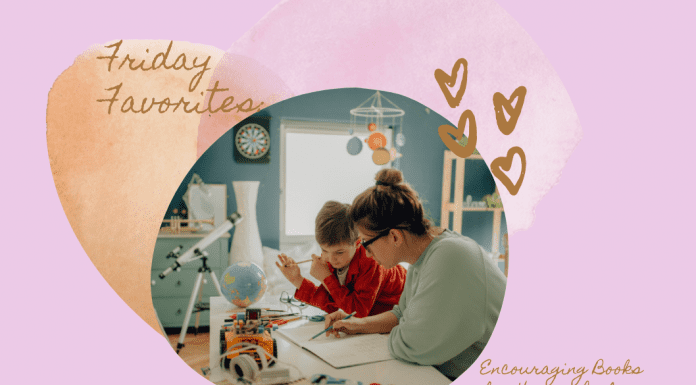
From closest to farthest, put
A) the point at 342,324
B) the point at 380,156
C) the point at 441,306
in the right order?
the point at 441,306
the point at 342,324
the point at 380,156

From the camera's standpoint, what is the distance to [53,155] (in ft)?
5.36

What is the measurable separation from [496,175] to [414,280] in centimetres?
53

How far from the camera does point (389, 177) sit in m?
1.63

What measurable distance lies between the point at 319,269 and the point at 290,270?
0.11 meters

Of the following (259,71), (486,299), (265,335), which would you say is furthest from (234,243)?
(486,299)

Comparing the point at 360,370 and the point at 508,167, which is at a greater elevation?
the point at 508,167

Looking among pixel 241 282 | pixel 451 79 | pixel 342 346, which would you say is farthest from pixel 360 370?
pixel 451 79

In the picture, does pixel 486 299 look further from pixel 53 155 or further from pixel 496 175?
pixel 53 155

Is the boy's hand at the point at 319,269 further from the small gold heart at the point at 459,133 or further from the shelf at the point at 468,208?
the small gold heart at the point at 459,133

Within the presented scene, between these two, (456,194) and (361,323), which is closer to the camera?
(361,323)

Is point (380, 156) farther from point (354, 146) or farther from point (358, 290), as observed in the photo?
point (358, 290)

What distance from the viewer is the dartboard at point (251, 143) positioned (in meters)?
1.68

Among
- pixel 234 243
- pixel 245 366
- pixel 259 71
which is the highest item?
pixel 259 71

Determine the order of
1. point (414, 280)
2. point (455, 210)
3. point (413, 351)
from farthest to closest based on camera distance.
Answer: point (455, 210), point (414, 280), point (413, 351)
